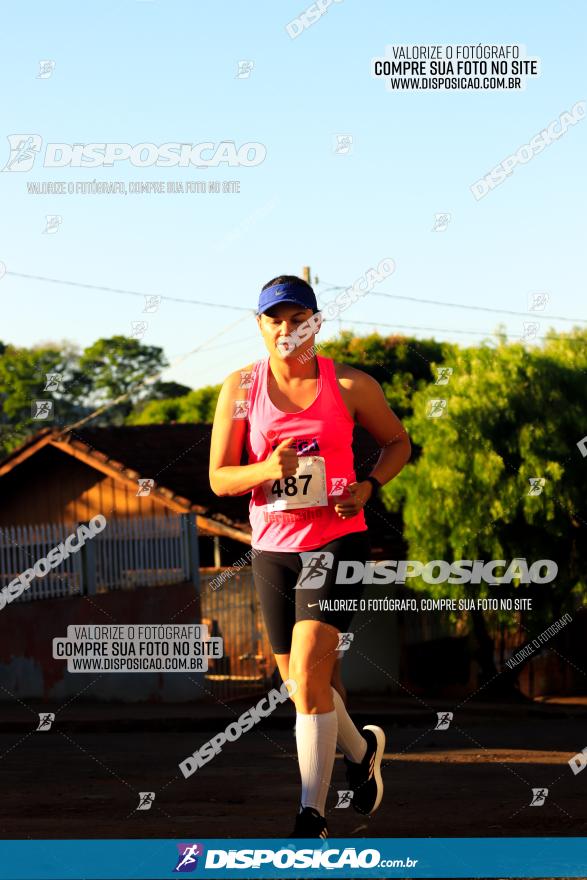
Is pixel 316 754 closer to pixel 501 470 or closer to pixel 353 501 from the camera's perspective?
pixel 353 501

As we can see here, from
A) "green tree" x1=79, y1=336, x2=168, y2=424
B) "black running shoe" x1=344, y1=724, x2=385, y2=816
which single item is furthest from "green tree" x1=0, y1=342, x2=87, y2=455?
"black running shoe" x1=344, y1=724, x2=385, y2=816

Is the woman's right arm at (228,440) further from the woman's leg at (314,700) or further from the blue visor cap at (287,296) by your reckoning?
the woman's leg at (314,700)

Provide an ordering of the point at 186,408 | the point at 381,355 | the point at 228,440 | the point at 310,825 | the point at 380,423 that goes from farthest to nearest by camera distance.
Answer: the point at 186,408, the point at 381,355, the point at 380,423, the point at 228,440, the point at 310,825

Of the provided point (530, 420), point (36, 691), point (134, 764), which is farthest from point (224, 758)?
point (530, 420)

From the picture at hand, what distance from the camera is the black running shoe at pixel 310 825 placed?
5496 millimetres

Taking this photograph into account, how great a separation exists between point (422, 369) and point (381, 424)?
47633 millimetres

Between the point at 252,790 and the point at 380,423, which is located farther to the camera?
the point at 252,790

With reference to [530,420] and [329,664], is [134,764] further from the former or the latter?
[530,420]

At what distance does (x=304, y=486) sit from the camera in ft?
18.8

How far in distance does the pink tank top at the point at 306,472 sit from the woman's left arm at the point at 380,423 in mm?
121

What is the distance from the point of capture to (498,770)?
35.3 feet

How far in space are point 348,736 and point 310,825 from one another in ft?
2.56

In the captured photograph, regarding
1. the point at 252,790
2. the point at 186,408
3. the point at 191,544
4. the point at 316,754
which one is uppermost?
the point at 186,408

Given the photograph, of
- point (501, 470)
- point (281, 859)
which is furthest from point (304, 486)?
point (501, 470)
